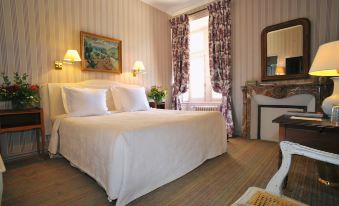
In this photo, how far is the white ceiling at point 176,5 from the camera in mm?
4258

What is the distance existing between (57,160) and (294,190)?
2.98 metres

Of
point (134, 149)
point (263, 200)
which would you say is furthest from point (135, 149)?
point (263, 200)

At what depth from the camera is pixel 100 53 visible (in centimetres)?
351

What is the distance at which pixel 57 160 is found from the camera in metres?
2.63

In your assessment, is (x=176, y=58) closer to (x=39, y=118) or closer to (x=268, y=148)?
(x=268, y=148)

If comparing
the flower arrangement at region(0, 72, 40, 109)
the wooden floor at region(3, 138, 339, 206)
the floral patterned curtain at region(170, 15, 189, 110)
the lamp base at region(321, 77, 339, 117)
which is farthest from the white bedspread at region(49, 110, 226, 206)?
the floral patterned curtain at region(170, 15, 189, 110)

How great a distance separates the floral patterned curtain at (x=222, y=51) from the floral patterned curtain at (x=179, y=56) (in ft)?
2.48

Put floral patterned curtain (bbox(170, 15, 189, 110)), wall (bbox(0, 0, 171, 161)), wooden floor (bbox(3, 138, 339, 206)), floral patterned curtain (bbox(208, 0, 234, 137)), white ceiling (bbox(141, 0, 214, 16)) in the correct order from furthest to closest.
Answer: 1. floral patterned curtain (bbox(170, 15, 189, 110))
2. white ceiling (bbox(141, 0, 214, 16))
3. floral patterned curtain (bbox(208, 0, 234, 137))
4. wall (bbox(0, 0, 171, 161))
5. wooden floor (bbox(3, 138, 339, 206))

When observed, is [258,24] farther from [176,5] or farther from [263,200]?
[263,200]

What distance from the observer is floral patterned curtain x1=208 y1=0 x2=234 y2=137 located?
3.88 meters

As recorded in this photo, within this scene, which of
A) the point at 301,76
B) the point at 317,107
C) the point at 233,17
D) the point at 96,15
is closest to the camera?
the point at 317,107

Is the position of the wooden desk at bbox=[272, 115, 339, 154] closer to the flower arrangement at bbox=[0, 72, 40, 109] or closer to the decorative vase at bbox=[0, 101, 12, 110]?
the flower arrangement at bbox=[0, 72, 40, 109]

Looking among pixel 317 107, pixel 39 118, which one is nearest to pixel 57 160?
pixel 39 118

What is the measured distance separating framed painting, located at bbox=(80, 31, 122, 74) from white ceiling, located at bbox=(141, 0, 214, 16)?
58.5 inches
